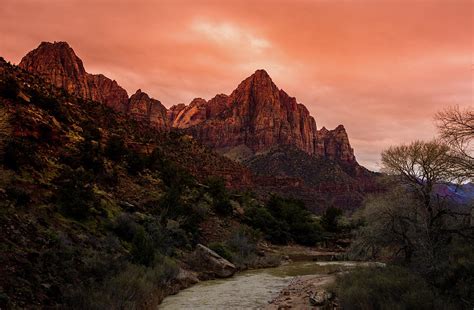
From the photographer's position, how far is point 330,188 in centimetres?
13212

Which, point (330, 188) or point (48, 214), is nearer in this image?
point (48, 214)

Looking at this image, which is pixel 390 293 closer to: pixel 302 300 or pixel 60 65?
pixel 302 300

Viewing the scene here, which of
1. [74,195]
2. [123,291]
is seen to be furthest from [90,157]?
[123,291]

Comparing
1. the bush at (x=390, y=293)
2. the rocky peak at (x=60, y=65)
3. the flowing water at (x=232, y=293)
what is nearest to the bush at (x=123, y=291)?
the flowing water at (x=232, y=293)

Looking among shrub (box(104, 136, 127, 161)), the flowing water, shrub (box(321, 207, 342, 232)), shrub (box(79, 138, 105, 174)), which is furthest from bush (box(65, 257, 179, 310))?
shrub (box(321, 207, 342, 232))

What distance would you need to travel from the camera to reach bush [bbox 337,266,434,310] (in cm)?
887

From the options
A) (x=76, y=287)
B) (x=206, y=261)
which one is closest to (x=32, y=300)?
(x=76, y=287)

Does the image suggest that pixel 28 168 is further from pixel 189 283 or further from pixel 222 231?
pixel 222 231

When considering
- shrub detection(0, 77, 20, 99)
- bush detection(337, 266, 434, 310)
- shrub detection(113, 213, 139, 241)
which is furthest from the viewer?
shrub detection(0, 77, 20, 99)

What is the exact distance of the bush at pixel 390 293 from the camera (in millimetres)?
8867

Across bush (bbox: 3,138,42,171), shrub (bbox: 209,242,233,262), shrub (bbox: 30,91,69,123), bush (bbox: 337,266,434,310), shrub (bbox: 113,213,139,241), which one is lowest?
shrub (bbox: 209,242,233,262)

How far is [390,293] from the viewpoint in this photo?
1002cm

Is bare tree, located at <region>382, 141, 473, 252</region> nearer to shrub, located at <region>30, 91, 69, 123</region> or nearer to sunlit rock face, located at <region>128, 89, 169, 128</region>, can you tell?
shrub, located at <region>30, 91, 69, 123</region>

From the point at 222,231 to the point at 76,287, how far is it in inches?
925
